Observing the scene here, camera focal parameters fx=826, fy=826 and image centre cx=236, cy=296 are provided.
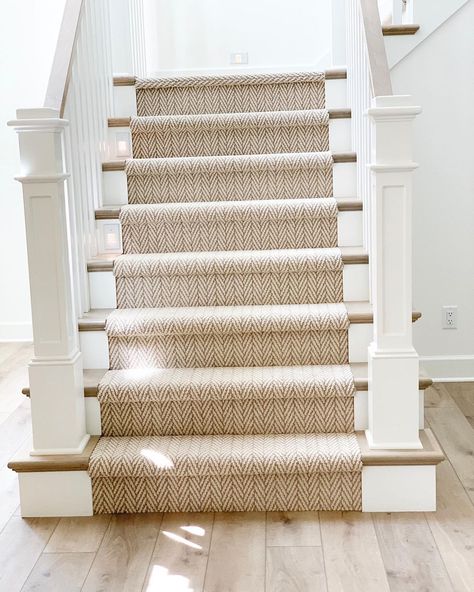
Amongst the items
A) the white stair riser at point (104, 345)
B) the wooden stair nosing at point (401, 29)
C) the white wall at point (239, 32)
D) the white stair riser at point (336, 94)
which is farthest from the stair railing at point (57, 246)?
the white wall at point (239, 32)

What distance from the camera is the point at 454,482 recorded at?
8.92 ft

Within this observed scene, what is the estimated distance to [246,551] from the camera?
2.31 metres

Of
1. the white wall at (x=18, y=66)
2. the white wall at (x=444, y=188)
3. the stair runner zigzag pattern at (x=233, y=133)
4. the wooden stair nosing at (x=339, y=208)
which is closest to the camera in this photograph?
the wooden stair nosing at (x=339, y=208)

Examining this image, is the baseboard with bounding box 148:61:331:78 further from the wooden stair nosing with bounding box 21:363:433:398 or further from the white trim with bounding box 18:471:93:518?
the white trim with bounding box 18:471:93:518

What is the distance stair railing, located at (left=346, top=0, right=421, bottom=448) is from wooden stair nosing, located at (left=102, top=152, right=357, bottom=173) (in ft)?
2.12

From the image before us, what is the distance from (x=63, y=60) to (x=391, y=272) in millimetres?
1303

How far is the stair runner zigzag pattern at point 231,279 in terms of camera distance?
2.96 meters

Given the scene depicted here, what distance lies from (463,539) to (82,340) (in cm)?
138

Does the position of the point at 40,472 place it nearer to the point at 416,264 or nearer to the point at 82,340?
the point at 82,340

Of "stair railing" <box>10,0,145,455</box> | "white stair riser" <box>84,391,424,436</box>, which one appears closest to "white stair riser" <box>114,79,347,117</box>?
"stair railing" <box>10,0,145,455</box>

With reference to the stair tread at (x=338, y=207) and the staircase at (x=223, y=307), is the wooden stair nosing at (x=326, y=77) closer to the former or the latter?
the staircase at (x=223, y=307)

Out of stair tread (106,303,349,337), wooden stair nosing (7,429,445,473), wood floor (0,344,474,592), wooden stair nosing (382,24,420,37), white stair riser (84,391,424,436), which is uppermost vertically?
wooden stair nosing (382,24,420,37)

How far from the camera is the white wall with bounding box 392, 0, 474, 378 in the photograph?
3.61 meters

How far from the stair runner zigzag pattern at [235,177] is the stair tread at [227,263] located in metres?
0.43
